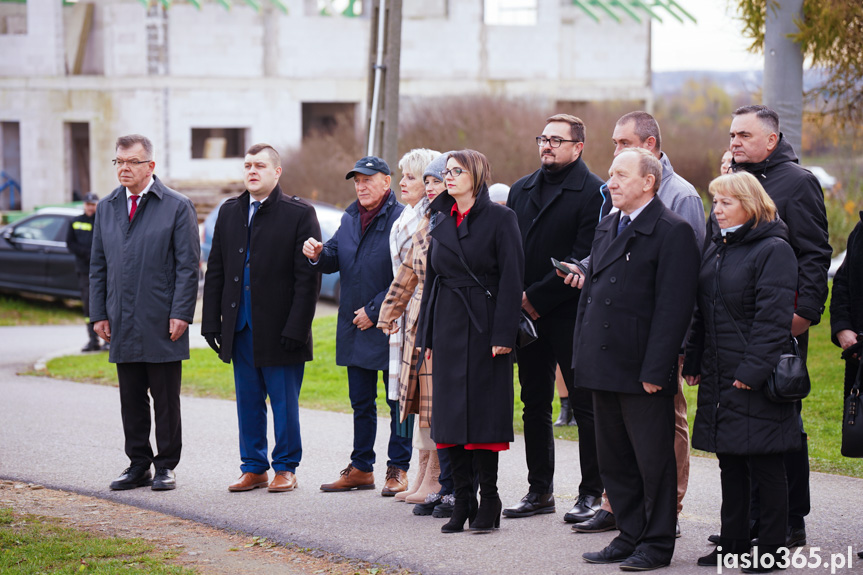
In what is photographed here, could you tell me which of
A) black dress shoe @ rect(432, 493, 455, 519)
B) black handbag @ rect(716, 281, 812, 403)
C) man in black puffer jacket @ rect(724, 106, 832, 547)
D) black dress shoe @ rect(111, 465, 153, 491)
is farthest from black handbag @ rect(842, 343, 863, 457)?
black dress shoe @ rect(111, 465, 153, 491)

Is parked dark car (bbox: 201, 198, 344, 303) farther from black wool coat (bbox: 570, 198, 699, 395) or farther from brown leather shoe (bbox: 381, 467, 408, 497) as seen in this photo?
black wool coat (bbox: 570, 198, 699, 395)

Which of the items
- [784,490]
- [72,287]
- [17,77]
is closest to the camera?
[784,490]

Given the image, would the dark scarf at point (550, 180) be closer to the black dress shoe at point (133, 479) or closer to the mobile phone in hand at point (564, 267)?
the mobile phone in hand at point (564, 267)

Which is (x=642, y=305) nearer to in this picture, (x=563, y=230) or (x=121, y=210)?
(x=563, y=230)

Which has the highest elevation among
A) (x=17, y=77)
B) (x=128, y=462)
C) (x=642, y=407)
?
(x=17, y=77)

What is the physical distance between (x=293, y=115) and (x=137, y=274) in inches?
1069

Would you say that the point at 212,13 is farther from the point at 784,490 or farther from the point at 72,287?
the point at 784,490

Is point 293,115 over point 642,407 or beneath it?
over

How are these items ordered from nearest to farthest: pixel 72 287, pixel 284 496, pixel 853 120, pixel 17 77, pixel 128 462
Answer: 1. pixel 284 496
2. pixel 128 462
3. pixel 853 120
4. pixel 72 287
5. pixel 17 77

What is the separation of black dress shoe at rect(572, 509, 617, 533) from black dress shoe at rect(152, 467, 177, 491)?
2854mm

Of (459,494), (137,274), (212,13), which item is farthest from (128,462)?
(212,13)

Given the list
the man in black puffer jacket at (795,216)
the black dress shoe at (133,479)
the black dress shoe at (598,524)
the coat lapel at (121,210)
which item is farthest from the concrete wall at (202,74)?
→ the man in black puffer jacket at (795,216)

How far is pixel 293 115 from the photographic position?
111 feet

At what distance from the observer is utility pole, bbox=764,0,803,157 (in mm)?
10354
